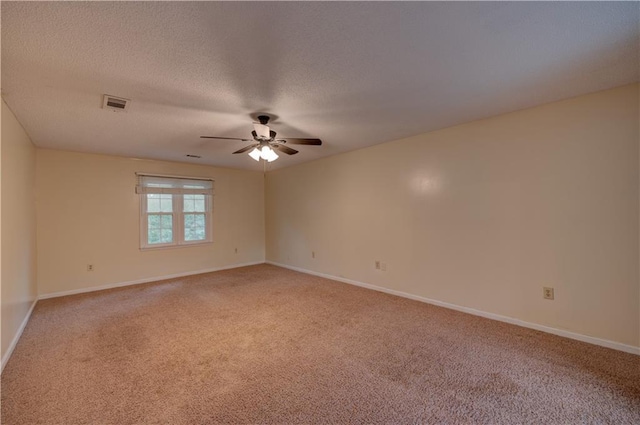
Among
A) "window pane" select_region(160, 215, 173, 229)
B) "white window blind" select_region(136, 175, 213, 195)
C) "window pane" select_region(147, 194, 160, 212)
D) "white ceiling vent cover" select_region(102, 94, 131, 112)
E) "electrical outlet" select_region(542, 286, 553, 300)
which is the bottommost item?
"electrical outlet" select_region(542, 286, 553, 300)

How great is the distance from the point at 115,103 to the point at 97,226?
2.92 m

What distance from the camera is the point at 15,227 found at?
8.71 ft

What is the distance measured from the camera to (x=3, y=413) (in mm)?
1658

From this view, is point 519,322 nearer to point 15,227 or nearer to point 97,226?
point 15,227

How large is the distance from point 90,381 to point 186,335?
2.67ft

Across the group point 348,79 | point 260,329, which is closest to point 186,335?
point 260,329

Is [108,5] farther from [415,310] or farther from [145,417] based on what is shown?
[415,310]

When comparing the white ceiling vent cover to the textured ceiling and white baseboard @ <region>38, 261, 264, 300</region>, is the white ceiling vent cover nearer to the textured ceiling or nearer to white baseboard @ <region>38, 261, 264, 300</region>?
the textured ceiling

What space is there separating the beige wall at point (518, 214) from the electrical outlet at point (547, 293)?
0.04 meters

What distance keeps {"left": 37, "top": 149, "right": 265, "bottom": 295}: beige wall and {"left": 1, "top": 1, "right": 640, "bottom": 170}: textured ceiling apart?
4.67ft

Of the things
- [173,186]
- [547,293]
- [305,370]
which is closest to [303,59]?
[305,370]

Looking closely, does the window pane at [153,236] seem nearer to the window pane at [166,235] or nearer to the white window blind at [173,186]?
the window pane at [166,235]

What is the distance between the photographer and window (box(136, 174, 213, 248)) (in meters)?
4.88

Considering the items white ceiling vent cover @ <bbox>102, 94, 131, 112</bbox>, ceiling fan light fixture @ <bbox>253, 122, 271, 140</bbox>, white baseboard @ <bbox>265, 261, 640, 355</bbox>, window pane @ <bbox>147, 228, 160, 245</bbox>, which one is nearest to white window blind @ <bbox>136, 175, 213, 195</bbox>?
window pane @ <bbox>147, 228, 160, 245</bbox>
